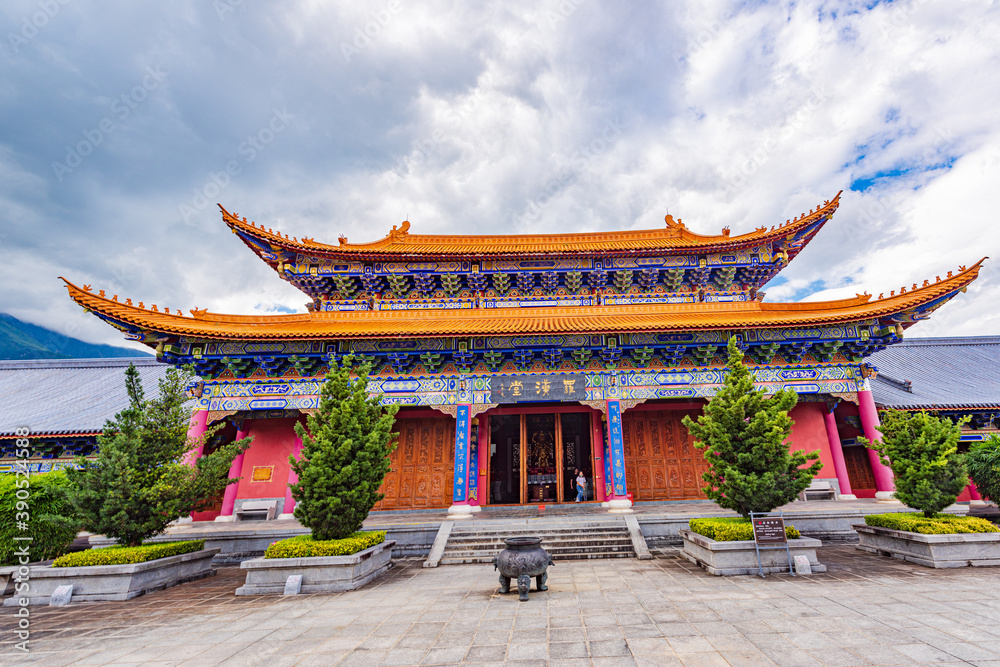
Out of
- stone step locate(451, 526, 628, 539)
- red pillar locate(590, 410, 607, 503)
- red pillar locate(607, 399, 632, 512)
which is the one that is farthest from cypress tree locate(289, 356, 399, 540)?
red pillar locate(590, 410, 607, 503)

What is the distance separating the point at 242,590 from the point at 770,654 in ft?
24.8

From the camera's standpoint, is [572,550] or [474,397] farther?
[474,397]

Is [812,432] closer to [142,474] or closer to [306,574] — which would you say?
[306,574]

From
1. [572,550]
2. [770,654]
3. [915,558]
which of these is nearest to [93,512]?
[572,550]

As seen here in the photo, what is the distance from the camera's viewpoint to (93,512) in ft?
24.2

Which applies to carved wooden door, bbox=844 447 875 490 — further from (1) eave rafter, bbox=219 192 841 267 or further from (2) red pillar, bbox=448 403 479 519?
(2) red pillar, bbox=448 403 479 519

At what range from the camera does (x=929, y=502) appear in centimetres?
747

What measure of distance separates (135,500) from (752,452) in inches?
429

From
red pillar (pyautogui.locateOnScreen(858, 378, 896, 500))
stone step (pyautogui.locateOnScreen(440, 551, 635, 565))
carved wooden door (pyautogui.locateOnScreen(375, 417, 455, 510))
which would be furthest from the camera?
carved wooden door (pyautogui.locateOnScreen(375, 417, 455, 510))

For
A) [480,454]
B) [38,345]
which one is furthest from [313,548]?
[38,345]

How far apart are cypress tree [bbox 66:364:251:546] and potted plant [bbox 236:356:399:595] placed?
2010 mm

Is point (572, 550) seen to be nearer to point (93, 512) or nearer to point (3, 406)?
point (93, 512)

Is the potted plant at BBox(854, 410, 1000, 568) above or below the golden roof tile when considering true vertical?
below

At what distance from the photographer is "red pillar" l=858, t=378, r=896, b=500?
1135 centimetres
